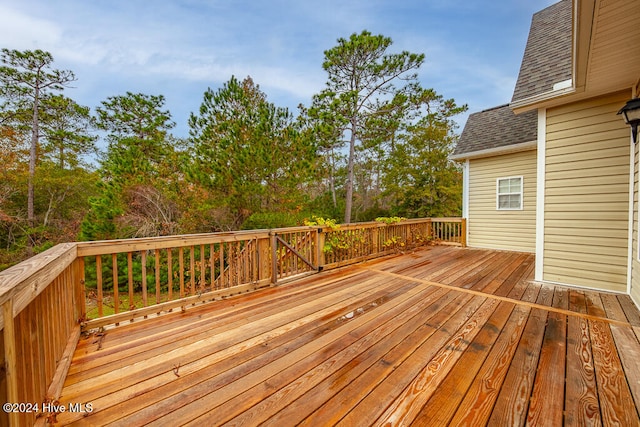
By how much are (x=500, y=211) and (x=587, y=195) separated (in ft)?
10.5

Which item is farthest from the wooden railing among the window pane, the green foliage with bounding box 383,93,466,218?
the green foliage with bounding box 383,93,466,218

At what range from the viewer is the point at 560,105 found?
12.0ft

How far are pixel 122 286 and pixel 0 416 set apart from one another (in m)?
10.3

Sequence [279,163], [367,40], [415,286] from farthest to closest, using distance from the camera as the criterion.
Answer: [367,40] → [279,163] → [415,286]

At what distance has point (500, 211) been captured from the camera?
6.51m

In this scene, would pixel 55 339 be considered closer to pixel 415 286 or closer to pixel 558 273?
pixel 415 286

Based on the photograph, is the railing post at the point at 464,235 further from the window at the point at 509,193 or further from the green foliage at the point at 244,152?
the green foliage at the point at 244,152

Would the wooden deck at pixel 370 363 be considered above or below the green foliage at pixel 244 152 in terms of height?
below

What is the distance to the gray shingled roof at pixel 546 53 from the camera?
407cm

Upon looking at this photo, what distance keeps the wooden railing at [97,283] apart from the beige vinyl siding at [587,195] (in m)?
2.92

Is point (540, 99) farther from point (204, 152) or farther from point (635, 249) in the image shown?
point (204, 152)

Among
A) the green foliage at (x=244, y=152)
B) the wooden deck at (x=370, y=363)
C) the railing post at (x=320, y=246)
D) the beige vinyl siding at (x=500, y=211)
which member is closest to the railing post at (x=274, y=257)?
the wooden deck at (x=370, y=363)

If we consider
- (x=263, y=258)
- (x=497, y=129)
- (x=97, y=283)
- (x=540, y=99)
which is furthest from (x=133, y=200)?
(x=497, y=129)

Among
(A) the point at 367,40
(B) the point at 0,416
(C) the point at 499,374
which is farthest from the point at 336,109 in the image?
(B) the point at 0,416
